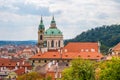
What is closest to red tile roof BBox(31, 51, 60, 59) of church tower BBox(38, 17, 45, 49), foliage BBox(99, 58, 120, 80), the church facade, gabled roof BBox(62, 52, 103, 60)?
gabled roof BBox(62, 52, 103, 60)

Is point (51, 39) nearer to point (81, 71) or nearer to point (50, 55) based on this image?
point (50, 55)

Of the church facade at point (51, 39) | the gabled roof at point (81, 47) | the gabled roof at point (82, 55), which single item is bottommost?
the gabled roof at point (82, 55)

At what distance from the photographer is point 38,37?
166 m

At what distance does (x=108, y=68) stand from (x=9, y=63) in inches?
3546

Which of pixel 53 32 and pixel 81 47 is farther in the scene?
pixel 53 32

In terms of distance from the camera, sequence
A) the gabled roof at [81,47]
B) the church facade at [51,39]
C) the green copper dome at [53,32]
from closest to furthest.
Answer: the gabled roof at [81,47] → the church facade at [51,39] → the green copper dome at [53,32]

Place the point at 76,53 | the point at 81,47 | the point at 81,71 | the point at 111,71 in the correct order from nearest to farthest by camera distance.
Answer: the point at 111,71
the point at 81,71
the point at 76,53
the point at 81,47

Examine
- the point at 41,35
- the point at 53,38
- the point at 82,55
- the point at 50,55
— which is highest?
the point at 41,35

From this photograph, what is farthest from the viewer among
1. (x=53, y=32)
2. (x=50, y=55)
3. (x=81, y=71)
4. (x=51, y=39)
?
(x=53, y=32)

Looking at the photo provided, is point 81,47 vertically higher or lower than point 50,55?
higher

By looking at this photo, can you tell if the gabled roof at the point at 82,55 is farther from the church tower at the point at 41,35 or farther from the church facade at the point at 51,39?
the church tower at the point at 41,35

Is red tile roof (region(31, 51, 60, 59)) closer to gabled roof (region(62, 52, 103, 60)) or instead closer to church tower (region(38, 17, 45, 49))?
gabled roof (region(62, 52, 103, 60))

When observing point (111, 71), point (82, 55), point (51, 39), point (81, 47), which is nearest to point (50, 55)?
point (82, 55)

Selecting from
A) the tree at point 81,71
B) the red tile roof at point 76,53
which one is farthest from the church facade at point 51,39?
the tree at point 81,71
